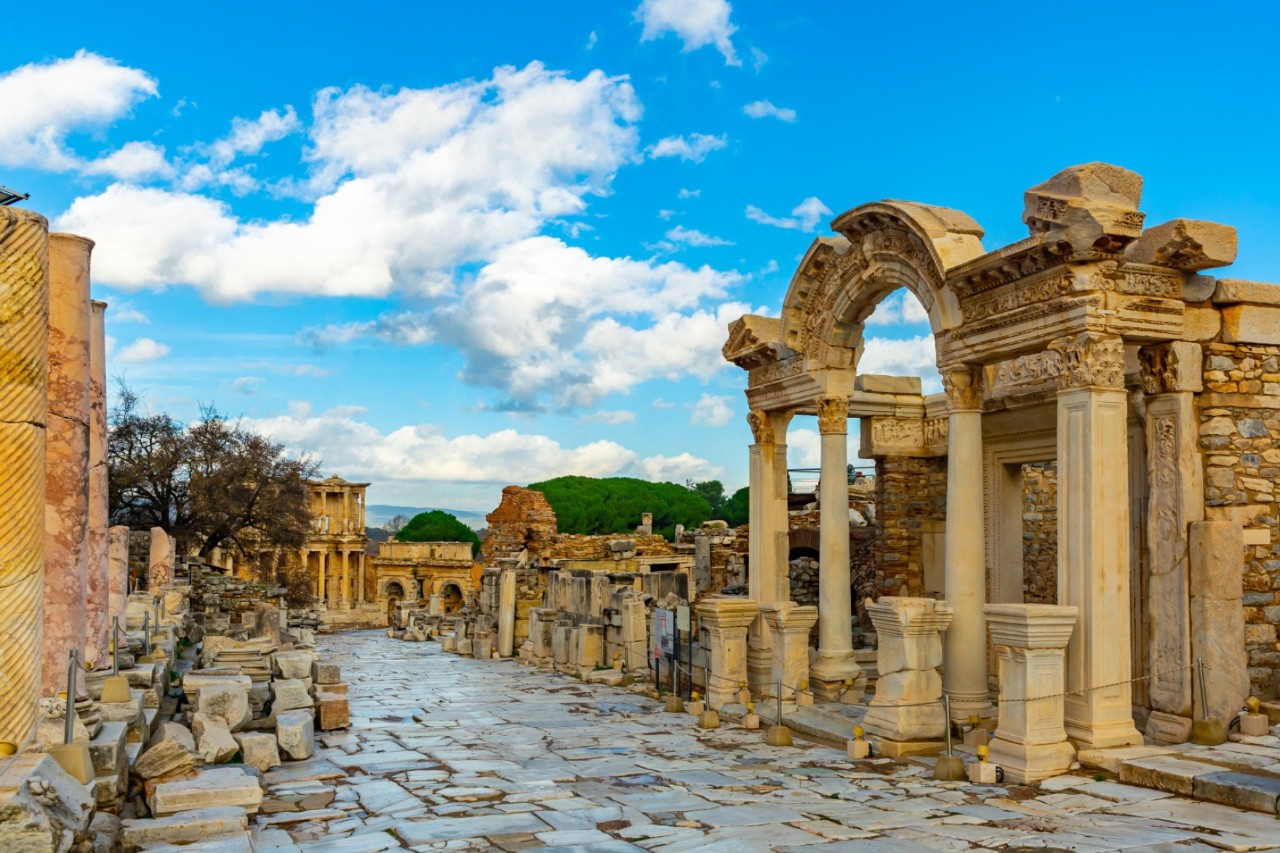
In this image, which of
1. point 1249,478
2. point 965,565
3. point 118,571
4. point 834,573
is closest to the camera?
point 1249,478

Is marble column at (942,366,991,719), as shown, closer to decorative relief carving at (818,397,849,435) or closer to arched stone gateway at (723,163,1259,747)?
arched stone gateway at (723,163,1259,747)

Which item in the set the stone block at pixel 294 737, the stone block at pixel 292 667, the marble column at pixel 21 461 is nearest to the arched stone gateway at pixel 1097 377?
the stone block at pixel 294 737

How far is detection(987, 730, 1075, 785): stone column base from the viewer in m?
9.52

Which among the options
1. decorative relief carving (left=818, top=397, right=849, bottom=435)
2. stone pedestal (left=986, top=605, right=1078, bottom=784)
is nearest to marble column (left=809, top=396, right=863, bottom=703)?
decorative relief carving (left=818, top=397, right=849, bottom=435)

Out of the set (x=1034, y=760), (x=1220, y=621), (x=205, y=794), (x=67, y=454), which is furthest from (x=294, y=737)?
(x=1220, y=621)

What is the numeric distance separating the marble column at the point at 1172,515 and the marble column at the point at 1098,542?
70 centimetres

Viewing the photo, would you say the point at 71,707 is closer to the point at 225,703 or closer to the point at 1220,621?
the point at 225,703

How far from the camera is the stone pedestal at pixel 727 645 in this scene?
14359mm

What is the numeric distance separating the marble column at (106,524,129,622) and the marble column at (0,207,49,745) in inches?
409

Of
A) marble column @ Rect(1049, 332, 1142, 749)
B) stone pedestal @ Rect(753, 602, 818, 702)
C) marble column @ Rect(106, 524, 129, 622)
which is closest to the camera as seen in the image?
marble column @ Rect(1049, 332, 1142, 749)

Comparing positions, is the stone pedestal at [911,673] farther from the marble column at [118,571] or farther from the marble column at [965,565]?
the marble column at [118,571]

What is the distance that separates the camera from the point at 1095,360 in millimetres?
10039

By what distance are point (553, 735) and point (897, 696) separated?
4207mm

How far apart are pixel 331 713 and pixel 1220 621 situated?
32.0 ft
